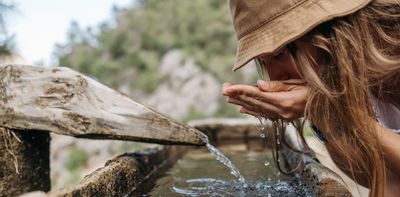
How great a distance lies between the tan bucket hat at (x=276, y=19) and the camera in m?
1.37

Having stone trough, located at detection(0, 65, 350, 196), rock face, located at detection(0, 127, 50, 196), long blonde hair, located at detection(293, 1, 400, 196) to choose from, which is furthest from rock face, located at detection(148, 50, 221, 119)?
long blonde hair, located at detection(293, 1, 400, 196)

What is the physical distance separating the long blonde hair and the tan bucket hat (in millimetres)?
48

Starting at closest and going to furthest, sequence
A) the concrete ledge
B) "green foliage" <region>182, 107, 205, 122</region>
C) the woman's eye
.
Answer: the woman's eye
the concrete ledge
"green foliage" <region>182, 107, 205, 122</region>

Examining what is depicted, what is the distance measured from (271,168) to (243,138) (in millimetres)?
1777

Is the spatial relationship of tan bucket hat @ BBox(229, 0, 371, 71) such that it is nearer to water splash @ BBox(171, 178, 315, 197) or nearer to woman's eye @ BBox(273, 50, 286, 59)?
woman's eye @ BBox(273, 50, 286, 59)

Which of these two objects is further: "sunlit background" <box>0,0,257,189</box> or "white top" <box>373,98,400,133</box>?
"sunlit background" <box>0,0,257,189</box>

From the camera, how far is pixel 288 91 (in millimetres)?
1463

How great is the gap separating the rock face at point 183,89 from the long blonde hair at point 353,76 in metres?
12.8

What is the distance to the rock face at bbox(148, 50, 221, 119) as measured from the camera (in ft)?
49.7

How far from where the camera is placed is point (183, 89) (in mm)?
16188

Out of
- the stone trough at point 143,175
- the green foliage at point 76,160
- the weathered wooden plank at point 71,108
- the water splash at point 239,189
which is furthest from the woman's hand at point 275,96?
the green foliage at point 76,160

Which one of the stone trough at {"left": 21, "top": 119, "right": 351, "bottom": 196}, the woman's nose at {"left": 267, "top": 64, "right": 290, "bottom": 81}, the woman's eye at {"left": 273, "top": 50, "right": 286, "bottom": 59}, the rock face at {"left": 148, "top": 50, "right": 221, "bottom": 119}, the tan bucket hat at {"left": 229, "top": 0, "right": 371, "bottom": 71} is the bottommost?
the stone trough at {"left": 21, "top": 119, "right": 351, "bottom": 196}

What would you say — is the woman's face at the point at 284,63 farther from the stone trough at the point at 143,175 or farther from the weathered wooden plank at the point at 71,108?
the weathered wooden plank at the point at 71,108

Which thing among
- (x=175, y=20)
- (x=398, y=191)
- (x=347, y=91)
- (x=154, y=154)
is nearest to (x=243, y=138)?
(x=154, y=154)
